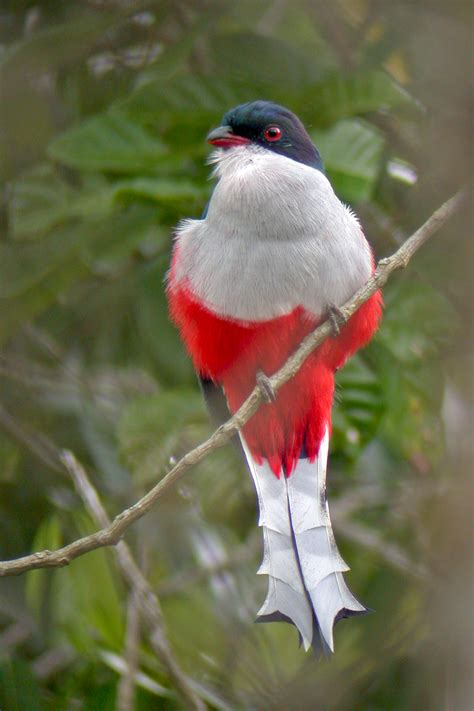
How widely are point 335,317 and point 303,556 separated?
26.5 inches

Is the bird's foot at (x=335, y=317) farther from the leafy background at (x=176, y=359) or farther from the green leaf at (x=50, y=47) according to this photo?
the green leaf at (x=50, y=47)

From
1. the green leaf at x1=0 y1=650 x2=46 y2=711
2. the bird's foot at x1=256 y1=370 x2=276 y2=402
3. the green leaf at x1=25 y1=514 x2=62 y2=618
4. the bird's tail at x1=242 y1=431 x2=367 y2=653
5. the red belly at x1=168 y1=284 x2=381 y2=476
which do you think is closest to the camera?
the bird's tail at x1=242 y1=431 x2=367 y2=653

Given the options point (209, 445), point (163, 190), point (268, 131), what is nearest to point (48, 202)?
point (163, 190)

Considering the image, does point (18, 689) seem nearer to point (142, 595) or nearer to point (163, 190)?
point (142, 595)

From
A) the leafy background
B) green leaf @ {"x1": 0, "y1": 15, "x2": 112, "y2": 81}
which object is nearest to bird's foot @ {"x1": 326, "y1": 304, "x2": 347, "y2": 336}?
the leafy background

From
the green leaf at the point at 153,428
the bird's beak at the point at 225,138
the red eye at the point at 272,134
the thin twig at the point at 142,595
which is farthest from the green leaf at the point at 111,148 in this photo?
the thin twig at the point at 142,595

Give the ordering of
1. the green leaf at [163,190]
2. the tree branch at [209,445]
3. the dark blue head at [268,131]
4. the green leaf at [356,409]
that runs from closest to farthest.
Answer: the tree branch at [209,445], the dark blue head at [268,131], the green leaf at [163,190], the green leaf at [356,409]

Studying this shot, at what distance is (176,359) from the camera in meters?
4.13

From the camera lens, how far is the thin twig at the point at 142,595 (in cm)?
304

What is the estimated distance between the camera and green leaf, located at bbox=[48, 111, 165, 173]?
375cm

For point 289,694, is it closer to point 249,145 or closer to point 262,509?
point 262,509

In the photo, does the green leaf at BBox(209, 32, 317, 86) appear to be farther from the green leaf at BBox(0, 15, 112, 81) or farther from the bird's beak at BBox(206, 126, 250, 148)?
the green leaf at BBox(0, 15, 112, 81)

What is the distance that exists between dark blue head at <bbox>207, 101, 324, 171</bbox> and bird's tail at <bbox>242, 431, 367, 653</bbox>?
0.94 metres

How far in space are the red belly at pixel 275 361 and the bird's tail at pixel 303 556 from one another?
6 centimetres
